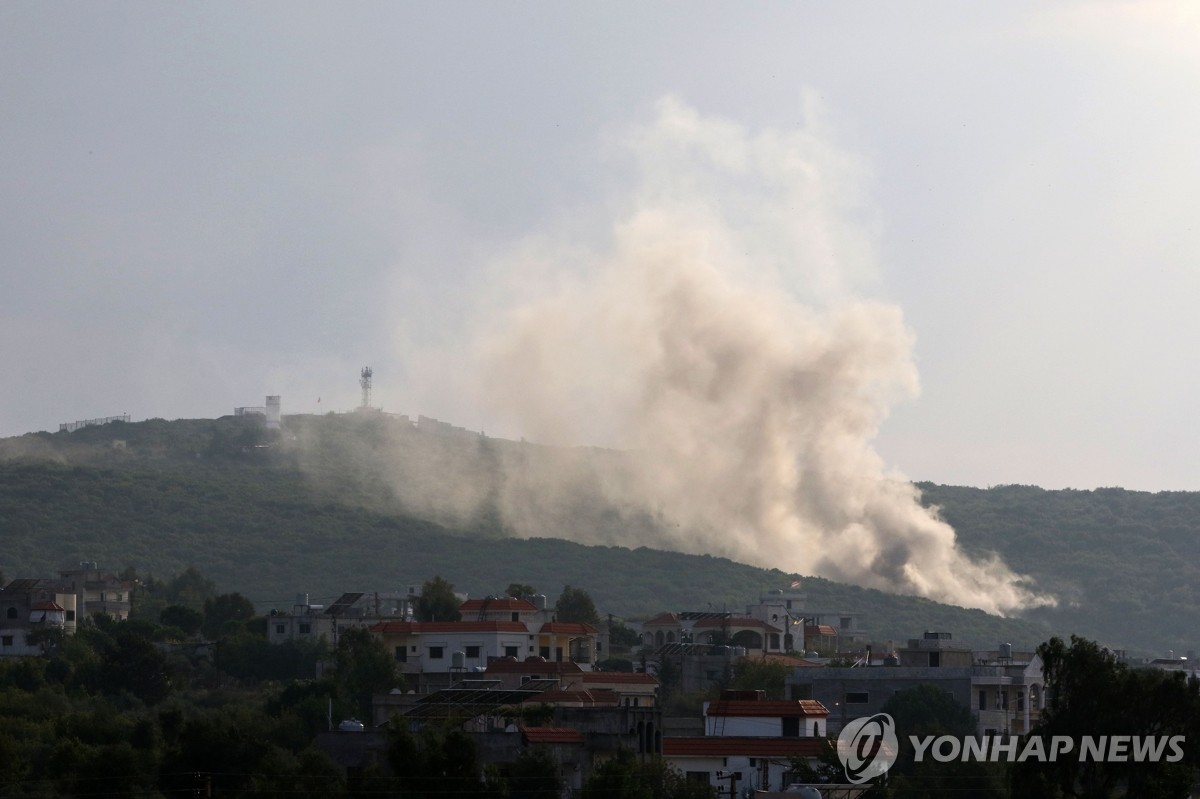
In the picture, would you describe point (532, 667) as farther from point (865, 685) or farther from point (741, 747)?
point (741, 747)

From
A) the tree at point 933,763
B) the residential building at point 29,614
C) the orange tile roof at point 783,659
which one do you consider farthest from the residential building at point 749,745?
the residential building at point 29,614

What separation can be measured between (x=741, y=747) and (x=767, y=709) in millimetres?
4990

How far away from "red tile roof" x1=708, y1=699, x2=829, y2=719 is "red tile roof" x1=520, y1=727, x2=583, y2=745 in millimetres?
6654

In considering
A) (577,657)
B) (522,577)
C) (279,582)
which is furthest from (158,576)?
(577,657)

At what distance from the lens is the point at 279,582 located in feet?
627

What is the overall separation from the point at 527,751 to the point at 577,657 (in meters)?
48.1

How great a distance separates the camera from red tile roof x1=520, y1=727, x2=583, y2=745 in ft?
233

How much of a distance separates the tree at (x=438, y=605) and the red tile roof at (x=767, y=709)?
48.0 metres

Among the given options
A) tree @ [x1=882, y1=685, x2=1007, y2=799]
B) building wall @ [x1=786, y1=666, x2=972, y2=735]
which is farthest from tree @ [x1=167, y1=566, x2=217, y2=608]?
tree @ [x1=882, y1=685, x2=1007, y2=799]

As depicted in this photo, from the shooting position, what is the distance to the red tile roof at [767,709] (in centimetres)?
7644

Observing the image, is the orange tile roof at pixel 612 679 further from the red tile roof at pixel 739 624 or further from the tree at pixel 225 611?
the tree at pixel 225 611

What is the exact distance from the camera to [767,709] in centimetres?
7712

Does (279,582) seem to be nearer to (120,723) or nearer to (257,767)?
(120,723)

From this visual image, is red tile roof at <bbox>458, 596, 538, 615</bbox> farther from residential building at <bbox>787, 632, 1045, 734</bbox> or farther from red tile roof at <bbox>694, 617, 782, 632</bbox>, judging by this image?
residential building at <bbox>787, 632, 1045, 734</bbox>
